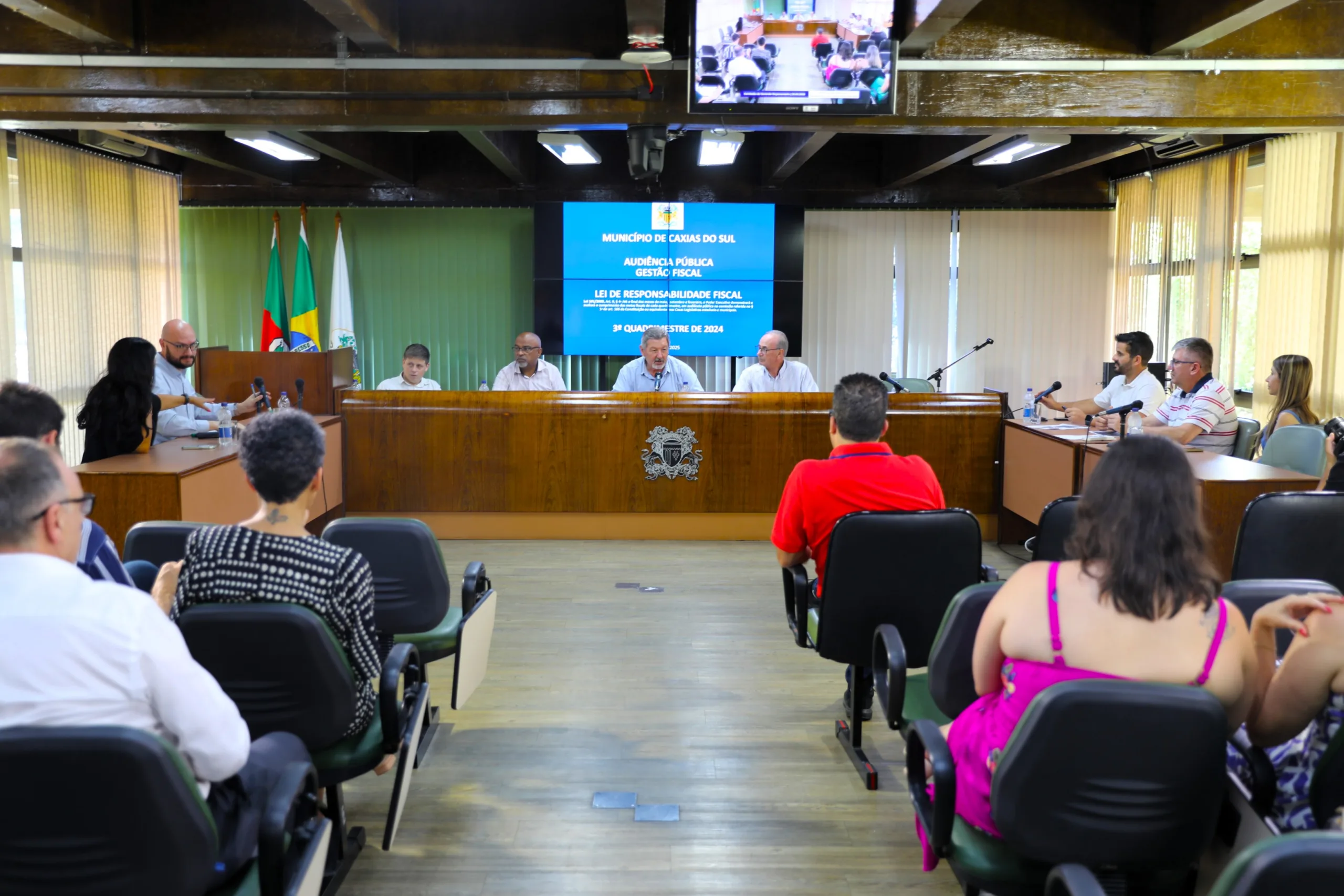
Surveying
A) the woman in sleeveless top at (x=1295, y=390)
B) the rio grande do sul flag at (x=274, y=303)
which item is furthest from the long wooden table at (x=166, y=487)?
the woman in sleeveless top at (x=1295, y=390)

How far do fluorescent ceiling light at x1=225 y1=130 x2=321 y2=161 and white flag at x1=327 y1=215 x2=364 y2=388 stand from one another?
4.92 ft

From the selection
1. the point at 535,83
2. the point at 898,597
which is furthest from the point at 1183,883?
the point at 535,83

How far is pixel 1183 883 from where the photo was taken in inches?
74.0

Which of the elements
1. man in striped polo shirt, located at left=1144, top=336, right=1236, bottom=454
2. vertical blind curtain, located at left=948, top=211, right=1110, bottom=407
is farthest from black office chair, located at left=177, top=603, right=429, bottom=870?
vertical blind curtain, located at left=948, top=211, right=1110, bottom=407

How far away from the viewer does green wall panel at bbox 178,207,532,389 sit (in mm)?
9164

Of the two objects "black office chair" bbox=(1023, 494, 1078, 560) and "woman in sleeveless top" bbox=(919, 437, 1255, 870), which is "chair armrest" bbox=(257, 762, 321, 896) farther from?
"black office chair" bbox=(1023, 494, 1078, 560)

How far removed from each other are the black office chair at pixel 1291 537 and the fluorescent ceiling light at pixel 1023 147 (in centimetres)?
332

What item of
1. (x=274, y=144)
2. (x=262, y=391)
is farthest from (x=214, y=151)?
(x=262, y=391)

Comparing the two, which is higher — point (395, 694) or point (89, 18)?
point (89, 18)

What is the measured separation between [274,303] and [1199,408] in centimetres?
717

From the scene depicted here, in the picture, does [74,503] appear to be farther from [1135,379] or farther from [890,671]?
[1135,379]

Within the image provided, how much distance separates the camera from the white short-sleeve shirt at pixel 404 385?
22.8 ft

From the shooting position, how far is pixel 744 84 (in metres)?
4.43

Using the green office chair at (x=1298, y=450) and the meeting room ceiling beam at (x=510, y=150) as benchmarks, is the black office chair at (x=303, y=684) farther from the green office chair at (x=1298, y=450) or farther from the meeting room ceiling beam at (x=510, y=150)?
the meeting room ceiling beam at (x=510, y=150)
